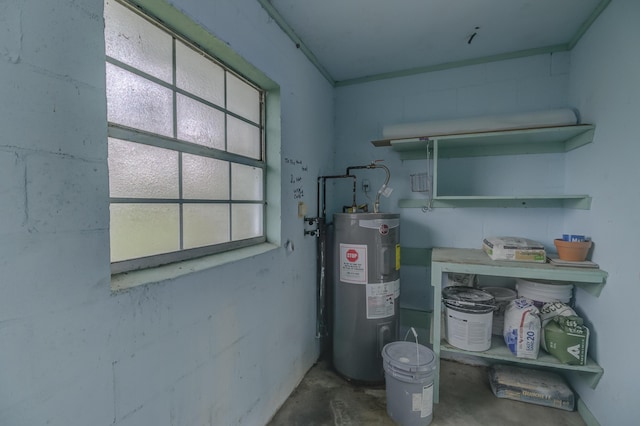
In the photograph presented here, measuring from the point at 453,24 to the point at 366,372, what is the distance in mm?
2379

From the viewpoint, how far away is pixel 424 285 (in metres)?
2.49

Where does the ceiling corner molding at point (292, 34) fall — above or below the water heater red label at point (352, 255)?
above

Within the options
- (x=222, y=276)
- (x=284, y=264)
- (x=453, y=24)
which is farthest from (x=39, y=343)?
(x=453, y=24)

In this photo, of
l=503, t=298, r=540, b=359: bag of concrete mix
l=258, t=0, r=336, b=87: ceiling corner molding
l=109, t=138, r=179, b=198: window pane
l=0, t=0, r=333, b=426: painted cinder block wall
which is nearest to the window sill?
l=0, t=0, r=333, b=426: painted cinder block wall

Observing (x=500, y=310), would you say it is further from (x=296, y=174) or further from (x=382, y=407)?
(x=296, y=174)

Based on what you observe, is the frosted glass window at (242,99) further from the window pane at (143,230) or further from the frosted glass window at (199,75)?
the window pane at (143,230)

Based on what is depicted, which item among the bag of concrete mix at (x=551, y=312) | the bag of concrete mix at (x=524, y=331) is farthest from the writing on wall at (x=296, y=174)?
the bag of concrete mix at (x=551, y=312)

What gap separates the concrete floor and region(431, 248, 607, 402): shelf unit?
174 mm

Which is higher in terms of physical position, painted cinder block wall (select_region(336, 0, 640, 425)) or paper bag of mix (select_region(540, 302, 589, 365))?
painted cinder block wall (select_region(336, 0, 640, 425))

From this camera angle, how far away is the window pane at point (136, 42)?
101 cm

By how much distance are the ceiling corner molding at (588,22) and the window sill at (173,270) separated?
2318 millimetres

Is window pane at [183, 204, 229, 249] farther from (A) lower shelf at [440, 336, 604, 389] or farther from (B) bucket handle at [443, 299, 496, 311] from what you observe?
(A) lower shelf at [440, 336, 604, 389]

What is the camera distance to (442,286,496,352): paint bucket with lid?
5.98ft

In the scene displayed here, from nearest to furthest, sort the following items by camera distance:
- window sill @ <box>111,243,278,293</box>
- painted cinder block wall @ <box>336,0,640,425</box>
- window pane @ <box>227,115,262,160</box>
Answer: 1. window sill @ <box>111,243,278,293</box>
2. painted cinder block wall @ <box>336,0,640,425</box>
3. window pane @ <box>227,115,262,160</box>
